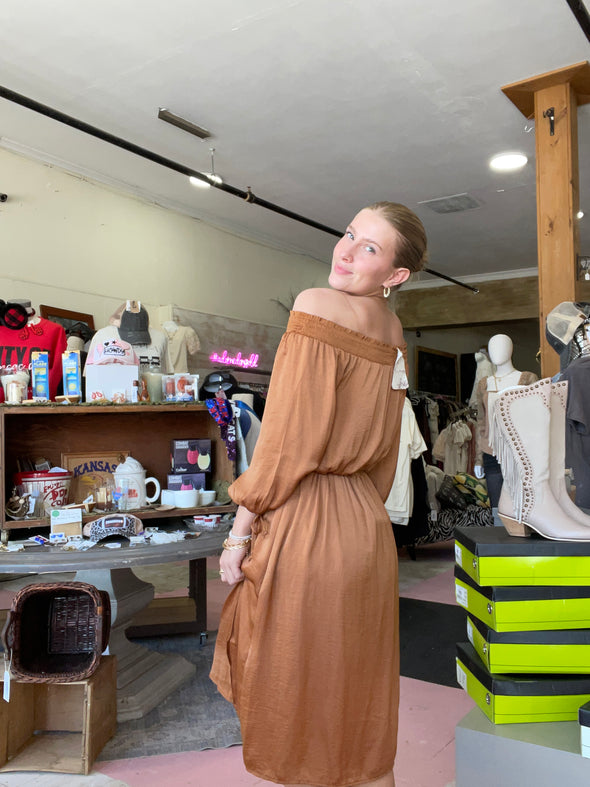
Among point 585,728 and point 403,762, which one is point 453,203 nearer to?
point 403,762

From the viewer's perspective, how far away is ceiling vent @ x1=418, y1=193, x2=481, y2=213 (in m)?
6.83

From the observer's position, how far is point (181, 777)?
7.65 ft

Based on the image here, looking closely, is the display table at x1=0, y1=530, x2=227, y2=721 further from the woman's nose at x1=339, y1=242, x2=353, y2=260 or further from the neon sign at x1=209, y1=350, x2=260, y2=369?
the neon sign at x1=209, y1=350, x2=260, y2=369

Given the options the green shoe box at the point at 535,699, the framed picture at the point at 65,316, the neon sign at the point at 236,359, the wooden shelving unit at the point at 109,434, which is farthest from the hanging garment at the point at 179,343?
the green shoe box at the point at 535,699

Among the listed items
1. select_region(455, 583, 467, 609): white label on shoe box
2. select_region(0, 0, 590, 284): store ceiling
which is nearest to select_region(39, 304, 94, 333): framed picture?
select_region(0, 0, 590, 284): store ceiling

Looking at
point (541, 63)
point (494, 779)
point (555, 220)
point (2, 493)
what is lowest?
point (494, 779)

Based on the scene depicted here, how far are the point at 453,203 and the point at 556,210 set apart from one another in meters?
3.42

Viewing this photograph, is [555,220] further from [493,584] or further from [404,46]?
[493,584]

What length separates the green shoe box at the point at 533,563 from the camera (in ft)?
6.11

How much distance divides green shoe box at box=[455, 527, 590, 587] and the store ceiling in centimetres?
308

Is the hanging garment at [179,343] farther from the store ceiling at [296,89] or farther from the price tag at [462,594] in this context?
the price tag at [462,594]

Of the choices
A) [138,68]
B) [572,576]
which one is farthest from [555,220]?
[138,68]

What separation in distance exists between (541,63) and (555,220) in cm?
122

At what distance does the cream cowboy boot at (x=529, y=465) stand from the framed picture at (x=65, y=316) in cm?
474
